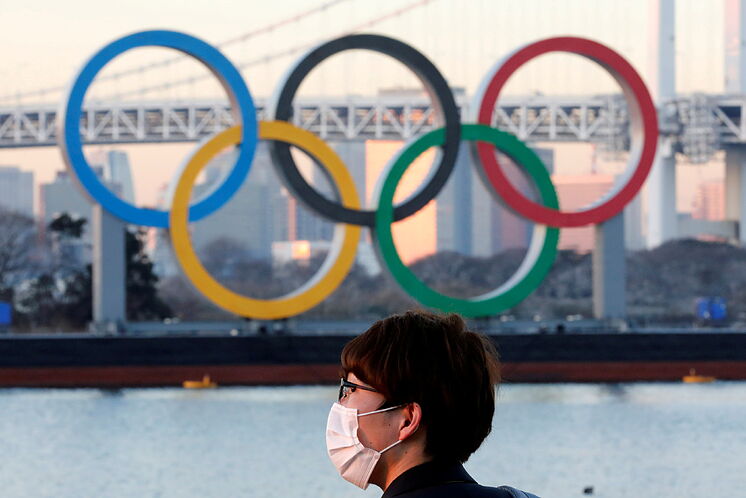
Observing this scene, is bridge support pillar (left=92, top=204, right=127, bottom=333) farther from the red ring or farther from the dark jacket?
the dark jacket

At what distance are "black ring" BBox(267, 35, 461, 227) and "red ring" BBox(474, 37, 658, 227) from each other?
0.53m

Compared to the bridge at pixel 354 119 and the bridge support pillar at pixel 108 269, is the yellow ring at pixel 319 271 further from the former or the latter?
the bridge at pixel 354 119

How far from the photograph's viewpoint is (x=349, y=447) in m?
2.07

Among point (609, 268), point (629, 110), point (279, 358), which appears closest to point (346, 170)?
point (279, 358)

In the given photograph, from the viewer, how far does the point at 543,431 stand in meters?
22.0

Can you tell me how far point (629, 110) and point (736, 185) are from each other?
96.3 ft

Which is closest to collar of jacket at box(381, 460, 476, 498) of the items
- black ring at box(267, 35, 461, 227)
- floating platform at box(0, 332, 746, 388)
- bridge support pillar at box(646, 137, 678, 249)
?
black ring at box(267, 35, 461, 227)

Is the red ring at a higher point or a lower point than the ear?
higher

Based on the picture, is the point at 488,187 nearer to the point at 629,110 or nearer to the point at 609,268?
the point at 629,110

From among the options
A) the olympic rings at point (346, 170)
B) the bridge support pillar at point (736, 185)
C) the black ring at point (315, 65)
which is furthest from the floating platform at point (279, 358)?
the bridge support pillar at point (736, 185)

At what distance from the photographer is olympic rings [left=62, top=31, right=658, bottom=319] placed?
901 inches

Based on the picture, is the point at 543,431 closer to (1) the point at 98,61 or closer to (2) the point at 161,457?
(2) the point at 161,457

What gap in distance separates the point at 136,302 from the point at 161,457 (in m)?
17.5

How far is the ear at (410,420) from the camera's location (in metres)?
2.05
